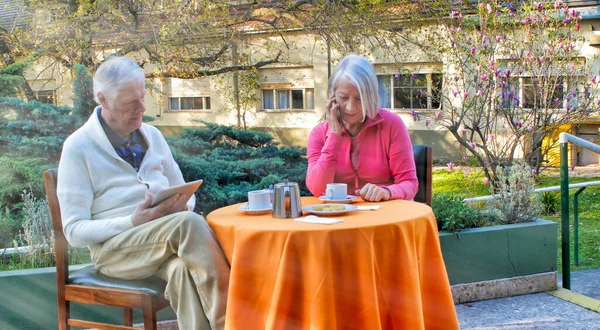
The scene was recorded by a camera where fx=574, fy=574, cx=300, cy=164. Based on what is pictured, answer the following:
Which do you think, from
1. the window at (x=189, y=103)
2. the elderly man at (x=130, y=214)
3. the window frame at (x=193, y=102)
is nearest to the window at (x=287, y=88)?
the window frame at (x=193, y=102)

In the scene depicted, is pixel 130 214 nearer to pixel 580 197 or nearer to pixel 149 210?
pixel 149 210

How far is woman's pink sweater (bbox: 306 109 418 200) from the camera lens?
3143mm

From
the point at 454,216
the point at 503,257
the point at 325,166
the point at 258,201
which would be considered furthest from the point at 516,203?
the point at 258,201

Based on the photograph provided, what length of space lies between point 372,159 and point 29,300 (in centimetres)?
205

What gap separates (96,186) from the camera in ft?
8.44

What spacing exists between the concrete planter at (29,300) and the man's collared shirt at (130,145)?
931mm

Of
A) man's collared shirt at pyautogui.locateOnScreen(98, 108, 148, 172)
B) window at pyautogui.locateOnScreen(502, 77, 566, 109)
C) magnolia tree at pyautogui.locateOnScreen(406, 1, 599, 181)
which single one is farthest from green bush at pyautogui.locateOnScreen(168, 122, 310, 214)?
window at pyautogui.locateOnScreen(502, 77, 566, 109)

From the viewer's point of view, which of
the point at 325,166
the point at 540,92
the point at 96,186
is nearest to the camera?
the point at 96,186

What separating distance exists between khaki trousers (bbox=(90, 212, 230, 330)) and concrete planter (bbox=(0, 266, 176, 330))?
3.14 ft

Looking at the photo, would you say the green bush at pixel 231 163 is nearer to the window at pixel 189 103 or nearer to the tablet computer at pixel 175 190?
the tablet computer at pixel 175 190

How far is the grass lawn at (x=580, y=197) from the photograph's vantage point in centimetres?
562

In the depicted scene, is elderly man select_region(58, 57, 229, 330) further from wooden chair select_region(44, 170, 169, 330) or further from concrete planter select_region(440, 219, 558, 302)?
concrete planter select_region(440, 219, 558, 302)

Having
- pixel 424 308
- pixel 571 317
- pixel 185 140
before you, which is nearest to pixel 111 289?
pixel 424 308

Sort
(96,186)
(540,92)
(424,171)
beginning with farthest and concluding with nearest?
1. (540,92)
2. (424,171)
3. (96,186)
